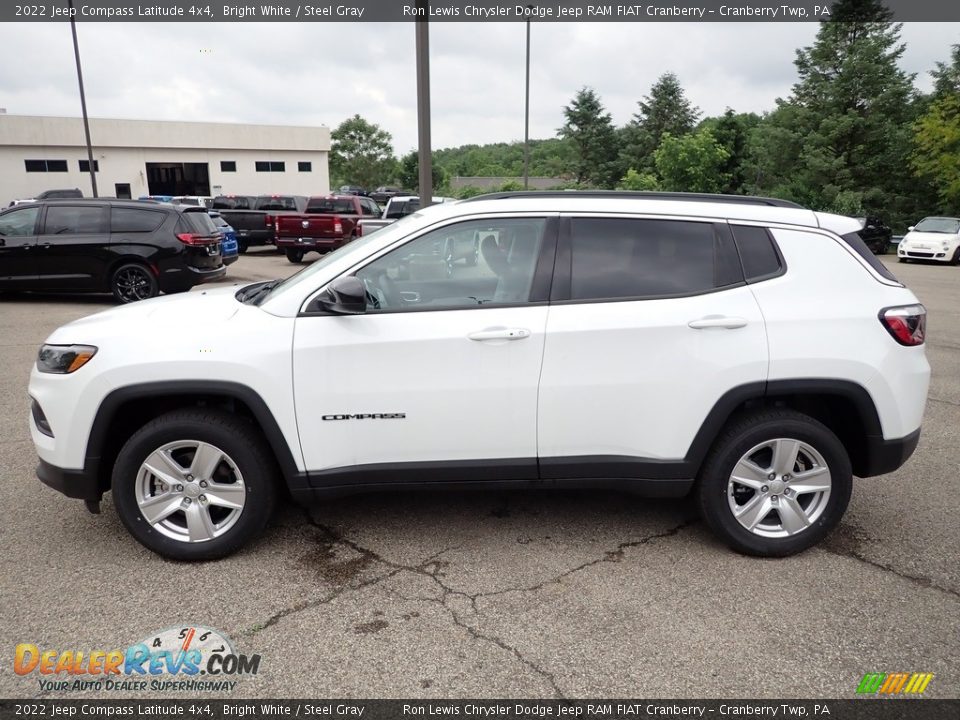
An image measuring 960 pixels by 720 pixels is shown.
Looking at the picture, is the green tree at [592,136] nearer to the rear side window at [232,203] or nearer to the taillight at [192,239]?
the rear side window at [232,203]

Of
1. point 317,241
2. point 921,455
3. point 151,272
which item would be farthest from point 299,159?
point 921,455

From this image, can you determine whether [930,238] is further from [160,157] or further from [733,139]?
[160,157]

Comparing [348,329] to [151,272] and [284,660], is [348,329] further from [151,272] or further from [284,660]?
[151,272]

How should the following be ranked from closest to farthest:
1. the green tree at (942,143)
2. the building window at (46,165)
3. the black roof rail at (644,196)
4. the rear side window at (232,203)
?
the black roof rail at (644,196) < the rear side window at (232,203) < the green tree at (942,143) < the building window at (46,165)

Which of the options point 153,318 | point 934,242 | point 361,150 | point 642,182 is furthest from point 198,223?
point 361,150

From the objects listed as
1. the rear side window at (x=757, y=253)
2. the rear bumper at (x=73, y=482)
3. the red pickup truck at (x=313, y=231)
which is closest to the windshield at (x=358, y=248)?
the rear bumper at (x=73, y=482)

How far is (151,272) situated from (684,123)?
184 feet

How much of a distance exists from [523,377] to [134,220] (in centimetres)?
1036

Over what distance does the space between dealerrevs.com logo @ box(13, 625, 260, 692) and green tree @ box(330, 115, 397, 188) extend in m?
75.2

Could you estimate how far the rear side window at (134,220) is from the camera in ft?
37.8

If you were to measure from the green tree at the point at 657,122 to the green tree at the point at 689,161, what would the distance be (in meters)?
17.1

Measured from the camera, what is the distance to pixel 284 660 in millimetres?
2801

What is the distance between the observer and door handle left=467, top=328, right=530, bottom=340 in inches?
132

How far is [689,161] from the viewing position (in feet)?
134
